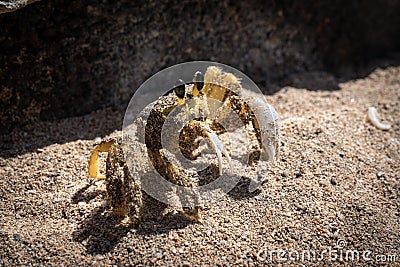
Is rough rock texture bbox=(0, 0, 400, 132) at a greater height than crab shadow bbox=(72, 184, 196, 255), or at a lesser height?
greater

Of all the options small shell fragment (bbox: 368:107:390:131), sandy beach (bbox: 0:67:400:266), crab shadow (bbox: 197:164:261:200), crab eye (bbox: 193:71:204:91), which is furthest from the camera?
small shell fragment (bbox: 368:107:390:131)

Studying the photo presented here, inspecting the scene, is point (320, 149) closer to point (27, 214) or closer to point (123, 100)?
point (123, 100)

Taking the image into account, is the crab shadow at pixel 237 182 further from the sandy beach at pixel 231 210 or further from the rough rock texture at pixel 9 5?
the rough rock texture at pixel 9 5

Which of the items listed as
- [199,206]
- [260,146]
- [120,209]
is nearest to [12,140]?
[120,209]

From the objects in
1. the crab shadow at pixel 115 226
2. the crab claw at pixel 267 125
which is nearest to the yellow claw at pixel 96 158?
the crab shadow at pixel 115 226

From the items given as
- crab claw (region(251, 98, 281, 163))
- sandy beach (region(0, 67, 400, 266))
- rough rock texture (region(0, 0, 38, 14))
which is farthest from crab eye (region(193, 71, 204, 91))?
rough rock texture (region(0, 0, 38, 14))

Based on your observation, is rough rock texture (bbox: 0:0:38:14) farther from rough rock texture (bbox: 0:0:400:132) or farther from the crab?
the crab

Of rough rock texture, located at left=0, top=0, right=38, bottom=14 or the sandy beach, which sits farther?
rough rock texture, located at left=0, top=0, right=38, bottom=14
